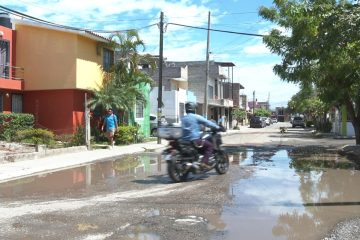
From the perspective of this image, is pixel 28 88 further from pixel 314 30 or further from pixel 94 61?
pixel 314 30

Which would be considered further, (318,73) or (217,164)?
(318,73)

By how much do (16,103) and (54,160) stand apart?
33.9 feet

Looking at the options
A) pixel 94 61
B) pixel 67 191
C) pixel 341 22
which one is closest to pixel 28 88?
pixel 94 61

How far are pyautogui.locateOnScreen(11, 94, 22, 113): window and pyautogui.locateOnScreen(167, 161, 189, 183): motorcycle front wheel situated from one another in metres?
16.7

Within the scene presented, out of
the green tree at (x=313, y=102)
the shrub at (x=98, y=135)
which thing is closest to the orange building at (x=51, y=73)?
the shrub at (x=98, y=135)

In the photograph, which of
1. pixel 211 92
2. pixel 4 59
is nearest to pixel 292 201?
pixel 4 59

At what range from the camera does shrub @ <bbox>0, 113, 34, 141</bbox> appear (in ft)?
75.5

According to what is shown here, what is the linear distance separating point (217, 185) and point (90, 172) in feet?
16.0

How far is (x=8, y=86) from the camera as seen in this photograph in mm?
25391

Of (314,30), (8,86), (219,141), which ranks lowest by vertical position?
(219,141)

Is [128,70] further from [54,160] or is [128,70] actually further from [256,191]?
[256,191]

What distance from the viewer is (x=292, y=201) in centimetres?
1002

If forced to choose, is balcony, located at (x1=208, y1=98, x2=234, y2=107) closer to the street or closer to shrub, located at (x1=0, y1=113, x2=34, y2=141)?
shrub, located at (x1=0, y1=113, x2=34, y2=141)

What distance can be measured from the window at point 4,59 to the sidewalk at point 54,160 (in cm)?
736
